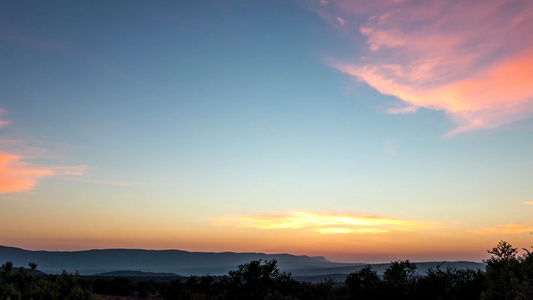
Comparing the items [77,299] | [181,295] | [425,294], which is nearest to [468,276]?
[425,294]

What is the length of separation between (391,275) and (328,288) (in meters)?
4.94

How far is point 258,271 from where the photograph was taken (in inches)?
1219

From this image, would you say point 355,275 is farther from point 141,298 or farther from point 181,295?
point 141,298

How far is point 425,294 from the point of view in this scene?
93.6ft

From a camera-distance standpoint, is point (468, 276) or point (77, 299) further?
point (468, 276)

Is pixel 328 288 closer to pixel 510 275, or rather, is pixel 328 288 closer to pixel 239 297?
pixel 239 297

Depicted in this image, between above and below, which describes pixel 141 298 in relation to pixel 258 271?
below

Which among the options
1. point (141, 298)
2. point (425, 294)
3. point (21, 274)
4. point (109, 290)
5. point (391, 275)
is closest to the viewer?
point (21, 274)

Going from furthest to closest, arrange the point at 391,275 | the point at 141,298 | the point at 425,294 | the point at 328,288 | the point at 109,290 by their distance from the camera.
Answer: the point at 109,290 → the point at 141,298 → the point at 328,288 → the point at 391,275 → the point at 425,294

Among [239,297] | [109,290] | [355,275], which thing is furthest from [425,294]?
[109,290]

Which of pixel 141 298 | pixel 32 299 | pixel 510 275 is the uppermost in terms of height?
pixel 510 275

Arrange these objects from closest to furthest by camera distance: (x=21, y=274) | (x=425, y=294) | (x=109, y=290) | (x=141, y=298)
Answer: (x=21, y=274)
(x=425, y=294)
(x=141, y=298)
(x=109, y=290)

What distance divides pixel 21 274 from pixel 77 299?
686cm

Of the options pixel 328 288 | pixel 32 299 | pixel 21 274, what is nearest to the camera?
pixel 32 299
